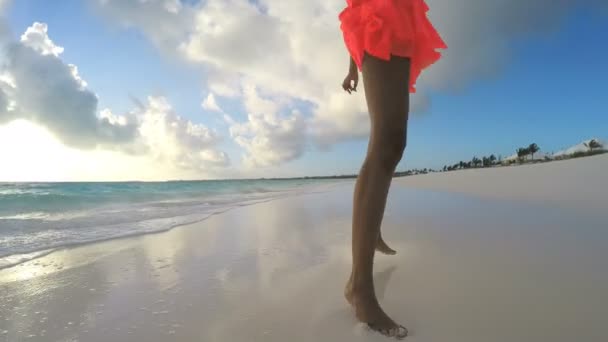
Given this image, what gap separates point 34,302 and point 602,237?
3167mm

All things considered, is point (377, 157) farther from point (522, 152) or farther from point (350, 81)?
point (522, 152)

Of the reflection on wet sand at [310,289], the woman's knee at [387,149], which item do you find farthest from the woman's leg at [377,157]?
the reflection on wet sand at [310,289]

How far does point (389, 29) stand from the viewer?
1.12 metres

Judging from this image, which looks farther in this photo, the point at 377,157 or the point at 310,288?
the point at 310,288

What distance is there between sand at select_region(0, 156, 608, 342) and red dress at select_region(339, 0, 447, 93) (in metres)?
0.97

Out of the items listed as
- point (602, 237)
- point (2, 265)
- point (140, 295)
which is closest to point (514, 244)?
point (602, 237)

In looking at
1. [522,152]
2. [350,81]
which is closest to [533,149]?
[522,152]

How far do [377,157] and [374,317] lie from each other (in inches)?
22.0

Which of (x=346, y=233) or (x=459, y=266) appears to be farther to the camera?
(x=346, y=233)

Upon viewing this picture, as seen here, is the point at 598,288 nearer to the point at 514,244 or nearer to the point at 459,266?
the point at 459,266

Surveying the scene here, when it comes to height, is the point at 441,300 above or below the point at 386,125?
below

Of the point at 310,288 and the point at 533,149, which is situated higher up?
the point at 533,149

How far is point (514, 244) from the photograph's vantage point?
74.2 inches

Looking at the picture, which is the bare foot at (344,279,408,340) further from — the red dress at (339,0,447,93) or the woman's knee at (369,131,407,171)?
the red dress at (339,0,447,93)
